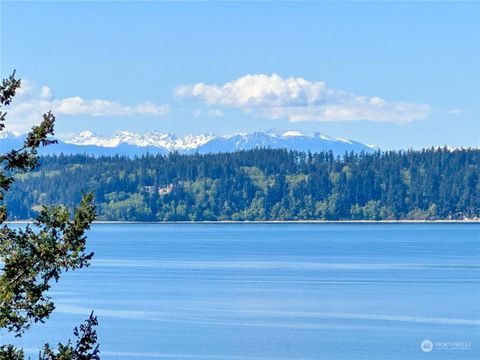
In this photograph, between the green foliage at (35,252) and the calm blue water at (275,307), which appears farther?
the calm blue water at (275,307)

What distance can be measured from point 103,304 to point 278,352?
2430cm

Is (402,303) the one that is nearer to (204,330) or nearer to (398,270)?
(204,330)

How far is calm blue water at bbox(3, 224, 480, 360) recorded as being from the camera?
183ft

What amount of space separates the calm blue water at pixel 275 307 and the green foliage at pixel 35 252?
115ft

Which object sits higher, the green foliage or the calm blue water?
the green foliage

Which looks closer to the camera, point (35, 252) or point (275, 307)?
point (35, 252)

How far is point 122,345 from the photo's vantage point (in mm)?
56062

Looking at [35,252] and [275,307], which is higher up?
[35,252]

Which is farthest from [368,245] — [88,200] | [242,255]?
[88,200]

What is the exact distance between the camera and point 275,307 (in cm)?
7375

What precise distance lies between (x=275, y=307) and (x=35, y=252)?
185 feet

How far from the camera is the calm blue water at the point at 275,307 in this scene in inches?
2192

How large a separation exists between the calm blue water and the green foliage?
3494cm

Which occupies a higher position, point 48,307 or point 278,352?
point 48,307
